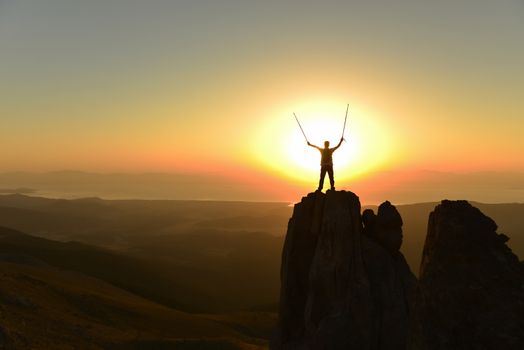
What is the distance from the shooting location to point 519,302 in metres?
11.1

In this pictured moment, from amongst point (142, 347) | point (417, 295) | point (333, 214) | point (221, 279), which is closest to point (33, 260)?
point (142, 347)

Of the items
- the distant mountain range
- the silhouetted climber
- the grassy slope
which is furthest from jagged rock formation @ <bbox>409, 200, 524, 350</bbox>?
the distant mountain range

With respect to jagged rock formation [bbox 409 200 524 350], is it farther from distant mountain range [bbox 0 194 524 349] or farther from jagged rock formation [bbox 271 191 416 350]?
distant mountain range [bbox 0 194 524 349]

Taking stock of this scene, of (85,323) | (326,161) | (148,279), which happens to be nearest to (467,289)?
(326,161)

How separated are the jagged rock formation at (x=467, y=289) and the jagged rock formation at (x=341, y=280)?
734cm

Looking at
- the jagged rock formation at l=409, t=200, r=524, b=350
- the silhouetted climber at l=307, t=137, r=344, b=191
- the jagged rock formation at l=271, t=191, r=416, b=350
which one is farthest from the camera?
the silhouetted climber at l=307, t=137, r=344, b=191

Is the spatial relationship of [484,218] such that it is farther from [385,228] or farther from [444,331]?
[385,228]

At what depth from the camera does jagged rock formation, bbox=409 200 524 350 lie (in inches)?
431

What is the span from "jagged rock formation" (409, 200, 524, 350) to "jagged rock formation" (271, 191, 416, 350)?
7341 mm

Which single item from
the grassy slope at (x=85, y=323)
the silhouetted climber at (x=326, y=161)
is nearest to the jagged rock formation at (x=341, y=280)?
the silhouetted climber at (x=326, y=161)

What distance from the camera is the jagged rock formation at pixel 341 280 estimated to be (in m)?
19.2

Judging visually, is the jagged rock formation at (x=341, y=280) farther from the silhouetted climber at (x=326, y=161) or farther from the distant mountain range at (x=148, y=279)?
the distant mountain range at (x=148, y=279)

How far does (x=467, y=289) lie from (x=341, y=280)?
8.90m

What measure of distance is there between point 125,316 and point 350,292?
2950 cm
